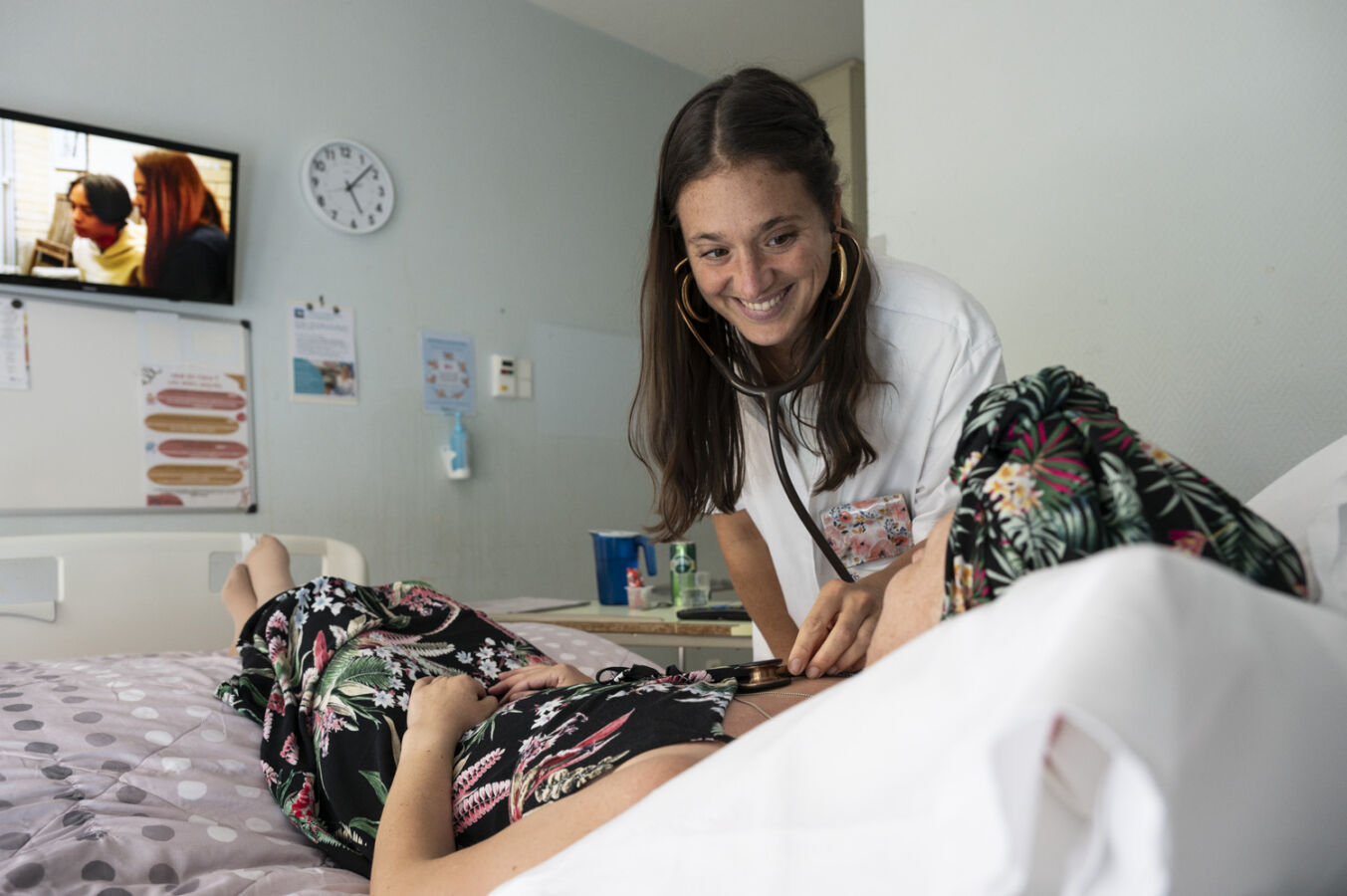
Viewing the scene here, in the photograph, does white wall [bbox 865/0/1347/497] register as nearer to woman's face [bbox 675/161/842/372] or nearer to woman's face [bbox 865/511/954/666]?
woman's face [bbox 675/161/842/372]

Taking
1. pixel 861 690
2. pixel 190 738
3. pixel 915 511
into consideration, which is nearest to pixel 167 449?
pixel 190 738

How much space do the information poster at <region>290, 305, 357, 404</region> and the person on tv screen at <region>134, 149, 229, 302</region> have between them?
9.8 inches

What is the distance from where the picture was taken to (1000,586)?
572mm

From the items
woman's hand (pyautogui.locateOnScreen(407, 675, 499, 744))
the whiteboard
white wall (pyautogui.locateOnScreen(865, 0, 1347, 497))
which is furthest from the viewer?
the whiteboard

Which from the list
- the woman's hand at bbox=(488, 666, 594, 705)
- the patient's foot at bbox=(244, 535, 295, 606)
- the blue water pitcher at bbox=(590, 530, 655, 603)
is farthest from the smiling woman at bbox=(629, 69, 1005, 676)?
the blue water pitcher at bbox=(590, 530, 655, 603)

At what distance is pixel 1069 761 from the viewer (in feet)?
1.22

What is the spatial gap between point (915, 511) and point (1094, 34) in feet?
2.80

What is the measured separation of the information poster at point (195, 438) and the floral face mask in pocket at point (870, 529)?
1968 millimetres

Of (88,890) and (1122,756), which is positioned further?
(88,890)

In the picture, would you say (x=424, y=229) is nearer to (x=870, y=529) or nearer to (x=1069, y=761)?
(x=870, y=529)

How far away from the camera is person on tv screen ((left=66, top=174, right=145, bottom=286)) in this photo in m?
2.39

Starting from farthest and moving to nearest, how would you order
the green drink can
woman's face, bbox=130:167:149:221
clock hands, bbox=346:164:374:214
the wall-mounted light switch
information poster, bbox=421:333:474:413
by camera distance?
the wall-mounted light switch → information poster, bbox=421:333:474:413 → clock hands, bbox=346:164:374:214 → the green drink can → woman's face, bbox=130:167:149:221

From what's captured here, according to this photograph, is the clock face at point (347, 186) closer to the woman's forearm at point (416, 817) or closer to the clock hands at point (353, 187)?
the clock hands at point (353, 187)

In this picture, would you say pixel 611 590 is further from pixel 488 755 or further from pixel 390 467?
pixel 488 755
